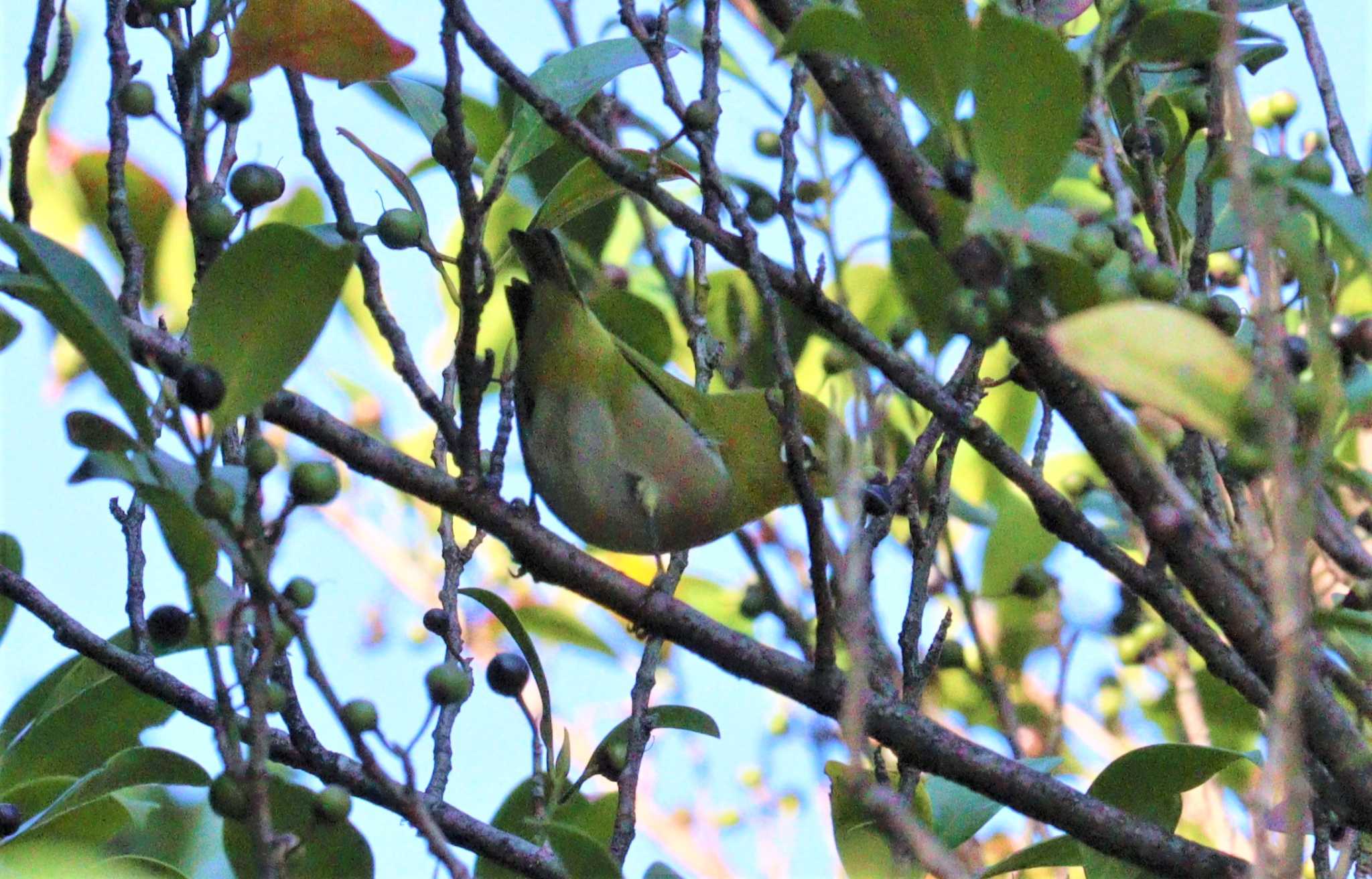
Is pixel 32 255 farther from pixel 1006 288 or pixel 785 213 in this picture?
pixel 1006 288

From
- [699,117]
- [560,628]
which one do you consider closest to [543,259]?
[560,628]

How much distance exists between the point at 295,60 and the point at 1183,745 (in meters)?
1.66

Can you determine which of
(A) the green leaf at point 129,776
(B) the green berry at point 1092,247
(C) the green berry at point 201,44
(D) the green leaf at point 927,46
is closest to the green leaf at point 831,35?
(D) the green leaf at point 927,46

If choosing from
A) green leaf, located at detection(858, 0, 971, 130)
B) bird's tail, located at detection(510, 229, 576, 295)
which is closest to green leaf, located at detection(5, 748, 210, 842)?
bird's tail, located at detection(510, 229, 576, 295)

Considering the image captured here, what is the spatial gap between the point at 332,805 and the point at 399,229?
860 mm

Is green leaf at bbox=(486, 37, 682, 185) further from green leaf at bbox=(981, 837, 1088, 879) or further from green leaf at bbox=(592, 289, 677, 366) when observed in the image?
green leaf at bbox=(981, 837, 1088, 879)

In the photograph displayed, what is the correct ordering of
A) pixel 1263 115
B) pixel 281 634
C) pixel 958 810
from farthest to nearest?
pixel 1263 115 < pixel 958 810 < pixel 281 634

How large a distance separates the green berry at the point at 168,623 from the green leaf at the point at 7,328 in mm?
470

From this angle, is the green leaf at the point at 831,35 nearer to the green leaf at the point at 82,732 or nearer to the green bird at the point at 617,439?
the green leaf at the point at 82,732

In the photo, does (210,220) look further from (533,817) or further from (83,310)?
(533,817)

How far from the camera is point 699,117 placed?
217cm

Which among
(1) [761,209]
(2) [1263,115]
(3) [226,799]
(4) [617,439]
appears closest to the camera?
(3) [226,799]

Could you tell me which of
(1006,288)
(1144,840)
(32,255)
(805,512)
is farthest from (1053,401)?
(32,255)

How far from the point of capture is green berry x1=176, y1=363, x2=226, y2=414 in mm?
1664
